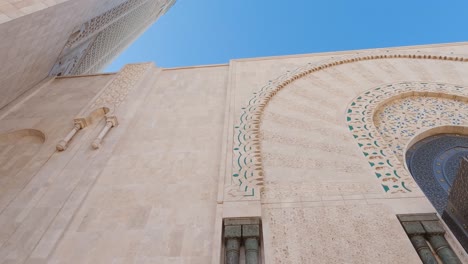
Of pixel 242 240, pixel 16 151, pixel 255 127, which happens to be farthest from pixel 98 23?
pixel 242 240

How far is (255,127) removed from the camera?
7.66 feet

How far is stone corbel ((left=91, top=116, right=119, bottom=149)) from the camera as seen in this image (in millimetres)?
2324

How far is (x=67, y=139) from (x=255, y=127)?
4.97 ft

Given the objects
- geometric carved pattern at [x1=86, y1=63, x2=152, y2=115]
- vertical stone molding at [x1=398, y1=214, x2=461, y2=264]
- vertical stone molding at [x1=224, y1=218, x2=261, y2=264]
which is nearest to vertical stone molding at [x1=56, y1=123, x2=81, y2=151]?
geometric carved pattern at [x1=86, y1=63, x2=152, y2=115]

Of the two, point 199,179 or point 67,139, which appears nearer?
point 199,179

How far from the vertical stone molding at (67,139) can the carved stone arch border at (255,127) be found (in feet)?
4.41

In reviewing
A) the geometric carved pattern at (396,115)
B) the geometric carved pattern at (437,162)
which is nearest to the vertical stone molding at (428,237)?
the geometric carved pattern at (396,115)

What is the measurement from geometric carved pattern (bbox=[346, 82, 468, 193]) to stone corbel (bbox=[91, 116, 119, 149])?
1.97 metres

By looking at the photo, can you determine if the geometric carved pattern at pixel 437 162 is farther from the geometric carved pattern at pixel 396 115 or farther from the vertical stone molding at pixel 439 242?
the vertical stone molding at pixel 439 242

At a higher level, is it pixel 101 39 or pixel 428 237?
pixel 101 39

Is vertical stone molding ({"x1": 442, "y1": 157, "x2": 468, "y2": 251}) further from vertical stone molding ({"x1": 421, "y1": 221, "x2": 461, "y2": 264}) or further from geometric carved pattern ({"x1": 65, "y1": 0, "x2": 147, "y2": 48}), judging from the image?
geometric carved pattern ({"x1": 65, "y1": 0, "x2": 147, "y2": 48})

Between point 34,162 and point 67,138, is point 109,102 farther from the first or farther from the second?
point 34,162

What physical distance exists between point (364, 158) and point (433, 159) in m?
0.74

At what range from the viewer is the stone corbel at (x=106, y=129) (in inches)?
91.5
